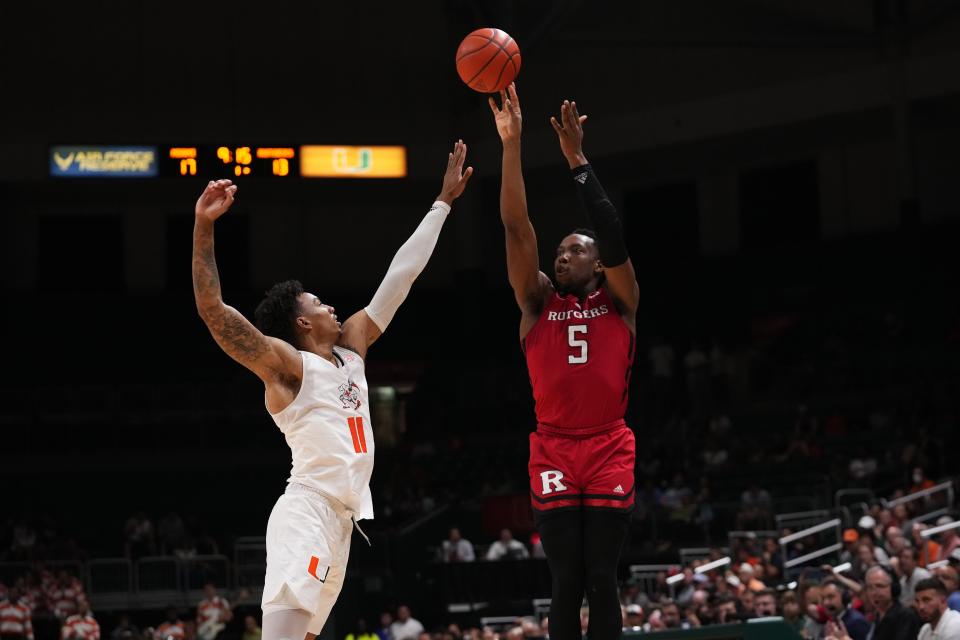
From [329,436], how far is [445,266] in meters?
25.6

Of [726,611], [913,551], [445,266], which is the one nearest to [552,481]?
[726,611]

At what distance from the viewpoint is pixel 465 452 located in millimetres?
26297

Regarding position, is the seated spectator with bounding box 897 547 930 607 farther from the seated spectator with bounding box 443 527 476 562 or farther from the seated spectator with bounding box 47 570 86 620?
the seated spectator with bounding box 47 570 86 620

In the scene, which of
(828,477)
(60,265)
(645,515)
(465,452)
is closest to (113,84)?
(60,265)

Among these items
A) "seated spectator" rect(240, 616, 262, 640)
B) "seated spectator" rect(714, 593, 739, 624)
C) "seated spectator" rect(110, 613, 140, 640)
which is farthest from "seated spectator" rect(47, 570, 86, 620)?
"seated spectator" rect(714, 593, 739, 624)

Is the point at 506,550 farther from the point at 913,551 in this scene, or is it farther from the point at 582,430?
the point at 582,430

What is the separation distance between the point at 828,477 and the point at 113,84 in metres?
17.6

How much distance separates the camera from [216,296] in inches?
223

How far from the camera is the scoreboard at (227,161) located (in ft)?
72.4

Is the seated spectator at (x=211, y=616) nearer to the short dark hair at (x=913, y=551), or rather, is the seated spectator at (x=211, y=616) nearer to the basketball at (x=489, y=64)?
the short dark hair at (x=913, y=551)

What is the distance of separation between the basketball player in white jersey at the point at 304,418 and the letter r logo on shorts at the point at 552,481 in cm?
82

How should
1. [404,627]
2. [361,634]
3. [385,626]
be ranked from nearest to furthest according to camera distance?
[361,634] → [404,627] → [385,626]

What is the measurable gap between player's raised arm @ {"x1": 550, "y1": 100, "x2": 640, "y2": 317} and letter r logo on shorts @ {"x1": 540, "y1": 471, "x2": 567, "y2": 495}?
0.88m

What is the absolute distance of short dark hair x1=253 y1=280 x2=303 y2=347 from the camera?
20.8ft
